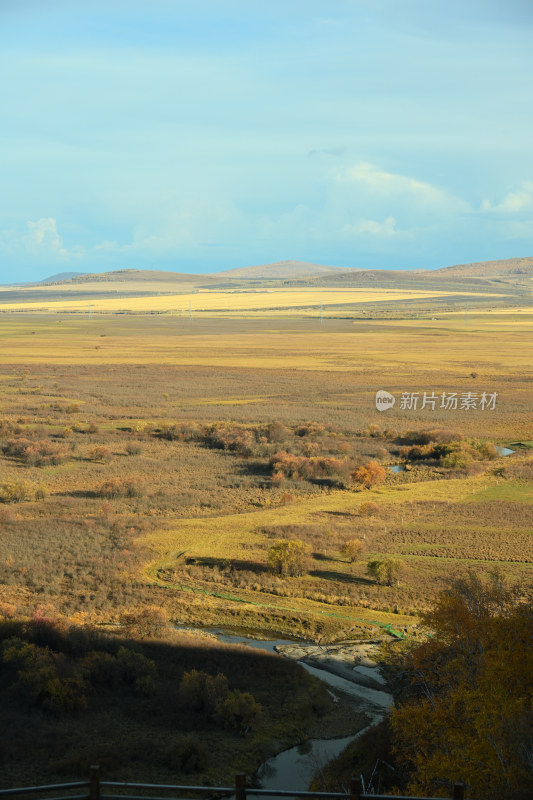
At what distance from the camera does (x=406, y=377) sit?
86812 millimetres

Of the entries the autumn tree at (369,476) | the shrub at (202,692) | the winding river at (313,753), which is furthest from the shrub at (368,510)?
the shrub at (202,692)

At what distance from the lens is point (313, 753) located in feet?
51.2

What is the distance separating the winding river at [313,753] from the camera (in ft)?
48.1

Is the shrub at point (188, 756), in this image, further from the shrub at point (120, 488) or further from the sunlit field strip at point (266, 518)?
the shrub at point (120, 488)

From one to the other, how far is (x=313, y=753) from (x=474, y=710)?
4176mm

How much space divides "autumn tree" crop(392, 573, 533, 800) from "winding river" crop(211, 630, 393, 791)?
5.54ft

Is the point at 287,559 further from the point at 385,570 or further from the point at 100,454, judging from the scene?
the point at 100,454

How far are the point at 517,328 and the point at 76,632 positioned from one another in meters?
153

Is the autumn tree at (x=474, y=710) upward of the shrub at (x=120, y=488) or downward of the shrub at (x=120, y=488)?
upward

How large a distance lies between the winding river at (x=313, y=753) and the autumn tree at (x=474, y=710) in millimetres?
1688

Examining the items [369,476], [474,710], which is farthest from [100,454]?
[474,710]

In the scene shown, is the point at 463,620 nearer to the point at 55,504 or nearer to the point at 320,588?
the point at 320,588

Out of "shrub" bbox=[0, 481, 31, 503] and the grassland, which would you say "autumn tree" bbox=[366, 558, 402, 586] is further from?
"shrub" bbox=[0, 481, 31, 503]

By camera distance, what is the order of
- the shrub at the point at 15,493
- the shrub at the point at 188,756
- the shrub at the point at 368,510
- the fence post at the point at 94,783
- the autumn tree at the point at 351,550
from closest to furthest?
the fence post at the point at 94,783 < the shrub at the point at 188,756 < the autumn tree at the point at 351,550 < the shrub at the point at 368,510 < the shrub at the point at 15,493
